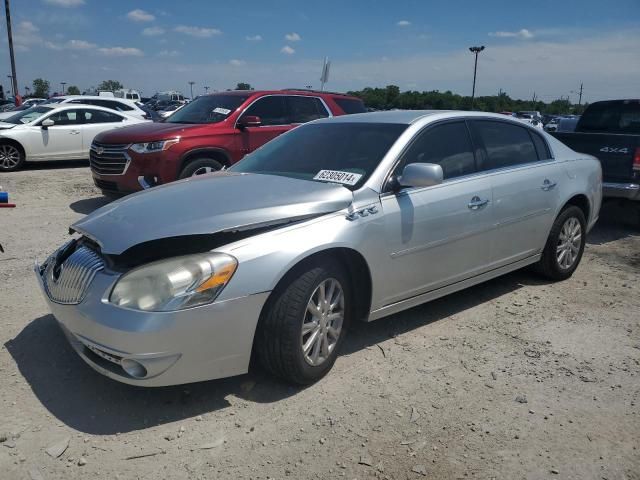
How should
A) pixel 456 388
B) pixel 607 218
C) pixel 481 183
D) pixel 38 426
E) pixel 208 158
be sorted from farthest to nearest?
1. pixel 607 218
2. pixel 208 158
3. pixel 481 183
4. pixel 456 388
5. pixel 38 426

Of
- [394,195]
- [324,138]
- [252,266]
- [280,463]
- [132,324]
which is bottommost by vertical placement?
[280,463]

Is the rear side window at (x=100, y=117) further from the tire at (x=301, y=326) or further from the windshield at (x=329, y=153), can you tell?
the tire at (x=301, y=326)

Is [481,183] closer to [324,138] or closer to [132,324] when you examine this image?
[324,138]

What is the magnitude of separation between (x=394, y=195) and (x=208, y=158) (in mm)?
4906

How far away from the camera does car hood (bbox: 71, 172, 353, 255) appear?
3.11m

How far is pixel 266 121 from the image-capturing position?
8.80 metres

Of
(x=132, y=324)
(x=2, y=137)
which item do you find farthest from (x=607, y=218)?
(x=2, y=137)

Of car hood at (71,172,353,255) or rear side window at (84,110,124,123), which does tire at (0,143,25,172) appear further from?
car hood at (71,172,353,255)

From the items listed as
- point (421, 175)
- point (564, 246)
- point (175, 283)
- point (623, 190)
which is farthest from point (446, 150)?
point (623, 190)

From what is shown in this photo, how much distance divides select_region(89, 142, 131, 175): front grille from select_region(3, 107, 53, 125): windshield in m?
5.34

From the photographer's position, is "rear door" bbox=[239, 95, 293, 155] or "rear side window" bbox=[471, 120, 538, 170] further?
"rear door" bbox=[239, 95, 293, 155]

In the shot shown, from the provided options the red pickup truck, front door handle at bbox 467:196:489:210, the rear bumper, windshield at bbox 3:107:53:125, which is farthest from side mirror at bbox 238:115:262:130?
windshield at bbox 3:107:53:125

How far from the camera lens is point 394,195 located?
149 inches

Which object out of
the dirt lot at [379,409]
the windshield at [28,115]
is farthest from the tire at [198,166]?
the windshield at [28,115]
